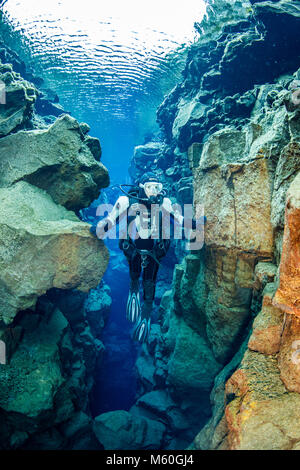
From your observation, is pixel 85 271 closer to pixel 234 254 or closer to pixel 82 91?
pixel 234 254

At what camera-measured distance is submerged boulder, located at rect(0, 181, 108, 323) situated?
349 centimetres

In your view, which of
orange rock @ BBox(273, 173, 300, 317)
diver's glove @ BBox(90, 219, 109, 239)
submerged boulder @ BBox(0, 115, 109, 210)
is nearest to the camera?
orange rock @ BBox(273, 173, 300, 317)

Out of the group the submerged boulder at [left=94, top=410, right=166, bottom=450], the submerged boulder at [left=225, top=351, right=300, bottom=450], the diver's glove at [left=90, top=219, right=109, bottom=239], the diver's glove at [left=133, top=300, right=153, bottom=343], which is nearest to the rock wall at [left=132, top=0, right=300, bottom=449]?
the submerged boulder at [left=225, top=351, right=300, bottom=450]

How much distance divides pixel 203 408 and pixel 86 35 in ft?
54.9

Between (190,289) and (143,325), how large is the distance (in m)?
1.26

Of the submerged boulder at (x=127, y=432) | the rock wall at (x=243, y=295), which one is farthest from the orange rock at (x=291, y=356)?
the submerged boulder at (x=127, y=432)

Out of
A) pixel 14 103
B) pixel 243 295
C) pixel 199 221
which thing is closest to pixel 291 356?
pixel 243 295

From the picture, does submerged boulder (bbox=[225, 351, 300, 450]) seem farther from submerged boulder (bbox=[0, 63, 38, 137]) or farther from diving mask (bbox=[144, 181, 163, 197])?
submerged boulder (bbox=[0, 63, 38, 137])

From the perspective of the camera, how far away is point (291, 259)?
6.27ft

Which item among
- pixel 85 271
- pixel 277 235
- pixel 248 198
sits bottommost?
pixel 85 271

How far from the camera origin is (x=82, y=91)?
17.3 m

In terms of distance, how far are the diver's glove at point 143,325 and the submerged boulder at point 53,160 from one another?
2721 mm

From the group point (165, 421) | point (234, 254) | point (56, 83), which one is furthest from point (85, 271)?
point (56, 83)

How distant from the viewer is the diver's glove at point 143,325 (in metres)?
4.48
